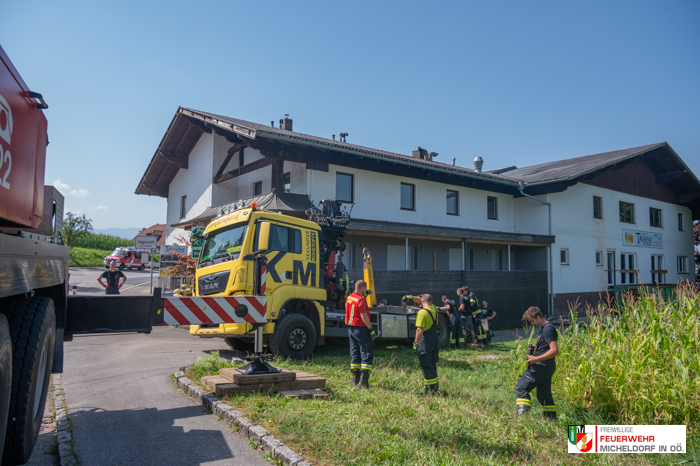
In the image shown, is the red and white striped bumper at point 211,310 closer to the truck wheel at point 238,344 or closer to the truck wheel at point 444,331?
the truck wheel at point 238,344

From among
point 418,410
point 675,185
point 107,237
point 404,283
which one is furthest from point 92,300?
point 107,237

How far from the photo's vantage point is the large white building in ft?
53.2

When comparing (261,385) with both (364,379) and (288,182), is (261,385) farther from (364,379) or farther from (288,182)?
(288,182)

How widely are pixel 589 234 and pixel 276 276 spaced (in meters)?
19.4

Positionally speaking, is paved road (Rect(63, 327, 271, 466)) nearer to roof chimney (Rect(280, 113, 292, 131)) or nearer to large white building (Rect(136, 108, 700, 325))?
large white building (Rect(136, 108, 700, 325))

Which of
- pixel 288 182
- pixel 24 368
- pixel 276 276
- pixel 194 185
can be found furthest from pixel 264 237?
pixel 194 185

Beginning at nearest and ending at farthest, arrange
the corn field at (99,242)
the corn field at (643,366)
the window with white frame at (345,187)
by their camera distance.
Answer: the corn field at (643,366), the window with white frame at (345,187), the corn field at (99,242)

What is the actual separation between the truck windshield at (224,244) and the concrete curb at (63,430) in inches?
131

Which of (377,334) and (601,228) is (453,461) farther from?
(601,228)

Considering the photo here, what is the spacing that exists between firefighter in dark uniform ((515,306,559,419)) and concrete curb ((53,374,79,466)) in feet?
15.8

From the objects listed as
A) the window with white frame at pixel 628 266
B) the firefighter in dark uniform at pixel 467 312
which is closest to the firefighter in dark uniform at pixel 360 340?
the firefighter in dark uniform at pixel 467 312

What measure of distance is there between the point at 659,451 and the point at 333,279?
7200 millimetres

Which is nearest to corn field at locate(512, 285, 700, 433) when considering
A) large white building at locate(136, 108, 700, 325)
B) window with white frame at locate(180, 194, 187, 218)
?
large white building at locate(136, 108, 700, 325)

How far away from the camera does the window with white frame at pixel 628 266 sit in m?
25.5
